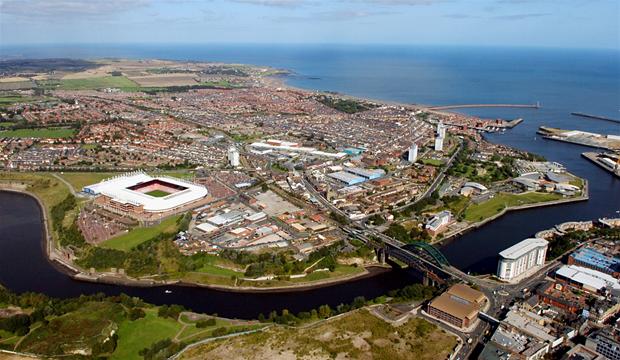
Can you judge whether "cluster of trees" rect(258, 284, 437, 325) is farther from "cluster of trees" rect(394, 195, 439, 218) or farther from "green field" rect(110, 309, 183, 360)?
"cluster of trees" rect(394, 195, 439, 218)

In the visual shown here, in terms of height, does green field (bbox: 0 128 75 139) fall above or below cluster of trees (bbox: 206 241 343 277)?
above

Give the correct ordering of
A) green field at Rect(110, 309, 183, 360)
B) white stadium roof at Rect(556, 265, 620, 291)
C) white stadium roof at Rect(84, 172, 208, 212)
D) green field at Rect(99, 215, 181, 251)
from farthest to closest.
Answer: white stadium roof at Rect(84, 172, 208, 212) → green field at Rect(99, 215, 181, 251) → white stadium roof at Rect(556, 265, 620, 291) → green field at Rect(110, 309, 183, 360)

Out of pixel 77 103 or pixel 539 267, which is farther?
pixel 77 103

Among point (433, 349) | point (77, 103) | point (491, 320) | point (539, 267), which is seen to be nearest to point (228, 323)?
point (433, 349)

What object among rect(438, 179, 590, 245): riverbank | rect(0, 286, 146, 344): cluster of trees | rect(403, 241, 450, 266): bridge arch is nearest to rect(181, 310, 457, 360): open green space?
rect(403, 241, 450, 266): bridge arch

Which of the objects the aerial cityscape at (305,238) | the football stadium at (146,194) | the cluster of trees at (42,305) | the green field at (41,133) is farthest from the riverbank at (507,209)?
the green field at (41,133)

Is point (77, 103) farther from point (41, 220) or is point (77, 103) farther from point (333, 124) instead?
point (41, 220)

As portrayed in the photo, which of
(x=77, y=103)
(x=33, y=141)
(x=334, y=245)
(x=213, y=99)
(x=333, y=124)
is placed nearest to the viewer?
(x=334, y=245)

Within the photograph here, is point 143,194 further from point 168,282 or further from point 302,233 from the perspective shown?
point 302,233

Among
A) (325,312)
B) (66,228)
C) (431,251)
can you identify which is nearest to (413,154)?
(431,251)
